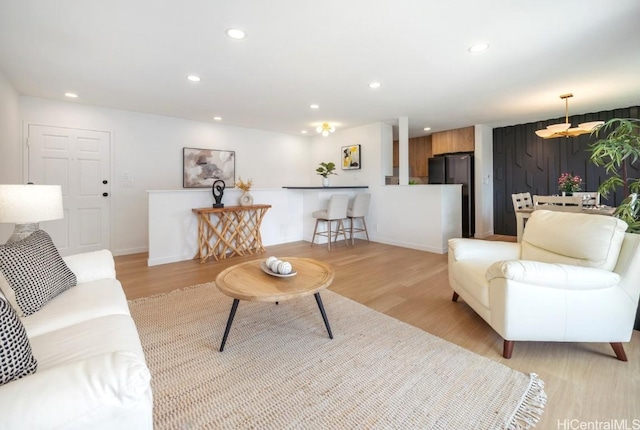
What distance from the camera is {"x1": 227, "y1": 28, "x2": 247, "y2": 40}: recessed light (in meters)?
2.21

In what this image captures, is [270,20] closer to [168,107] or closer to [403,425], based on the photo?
[403,425]

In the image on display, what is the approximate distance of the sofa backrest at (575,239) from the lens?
1.77 meters

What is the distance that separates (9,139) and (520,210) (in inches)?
245

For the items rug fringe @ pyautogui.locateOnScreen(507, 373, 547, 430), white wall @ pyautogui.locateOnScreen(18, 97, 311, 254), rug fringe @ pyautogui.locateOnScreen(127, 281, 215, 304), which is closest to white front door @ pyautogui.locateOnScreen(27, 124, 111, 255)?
white wall @ pyautogui.locateOnScreen(18, 97, 311, 254)

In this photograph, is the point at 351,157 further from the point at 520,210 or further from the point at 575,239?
the point at 575,239

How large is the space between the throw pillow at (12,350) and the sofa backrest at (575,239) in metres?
2.71

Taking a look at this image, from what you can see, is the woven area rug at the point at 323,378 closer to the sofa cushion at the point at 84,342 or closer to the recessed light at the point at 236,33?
the sofa cushion at the point at 84,342


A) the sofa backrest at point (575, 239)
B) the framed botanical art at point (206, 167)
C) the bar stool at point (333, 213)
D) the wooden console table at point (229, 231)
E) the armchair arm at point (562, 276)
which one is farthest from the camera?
the framed botanical art at point (206, 167)

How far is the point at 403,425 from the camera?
1265 mm

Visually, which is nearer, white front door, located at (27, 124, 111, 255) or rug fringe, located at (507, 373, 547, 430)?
rug fringe, located at (507, 373, 547, 430)

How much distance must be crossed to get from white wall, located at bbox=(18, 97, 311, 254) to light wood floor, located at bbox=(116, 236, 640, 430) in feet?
2.09

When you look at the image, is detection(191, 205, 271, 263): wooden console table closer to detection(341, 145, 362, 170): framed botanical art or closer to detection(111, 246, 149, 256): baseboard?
detection(111, 246, 149, 256): baseboard

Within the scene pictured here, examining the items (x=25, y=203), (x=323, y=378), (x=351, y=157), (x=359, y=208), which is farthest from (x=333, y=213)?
(x=25, y=203)

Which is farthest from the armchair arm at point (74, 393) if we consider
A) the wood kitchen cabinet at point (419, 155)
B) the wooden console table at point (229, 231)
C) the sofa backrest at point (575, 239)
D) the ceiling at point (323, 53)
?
the wood kitchen cabinet at point (419, 155)
